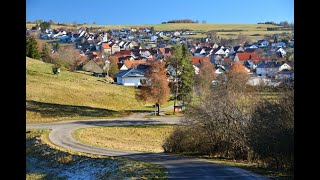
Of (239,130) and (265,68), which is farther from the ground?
(265,68)

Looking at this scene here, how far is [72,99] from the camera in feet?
158

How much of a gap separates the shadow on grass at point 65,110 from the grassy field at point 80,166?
16297 mm

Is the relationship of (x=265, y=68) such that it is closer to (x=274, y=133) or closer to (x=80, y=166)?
(x=80, y=166)

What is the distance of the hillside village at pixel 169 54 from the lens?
6512cm

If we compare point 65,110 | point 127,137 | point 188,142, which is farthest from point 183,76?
point 188,142

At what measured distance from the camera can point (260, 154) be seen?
56.6ft

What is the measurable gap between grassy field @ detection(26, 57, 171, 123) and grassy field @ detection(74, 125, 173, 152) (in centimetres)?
741

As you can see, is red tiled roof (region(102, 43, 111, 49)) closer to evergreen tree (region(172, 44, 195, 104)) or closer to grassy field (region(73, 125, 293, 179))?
evergreen tree (region(172, 44, 195, 104))

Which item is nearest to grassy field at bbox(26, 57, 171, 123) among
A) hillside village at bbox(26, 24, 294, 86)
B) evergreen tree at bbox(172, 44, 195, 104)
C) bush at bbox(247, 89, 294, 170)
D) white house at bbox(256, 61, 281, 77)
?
evergreen tree at bbox(172, 44, 195, 104)

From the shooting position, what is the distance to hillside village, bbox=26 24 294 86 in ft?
214

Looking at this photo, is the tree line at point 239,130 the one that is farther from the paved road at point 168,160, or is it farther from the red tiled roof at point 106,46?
the red tiled roof at point 106,46

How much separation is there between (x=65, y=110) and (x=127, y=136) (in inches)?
477
